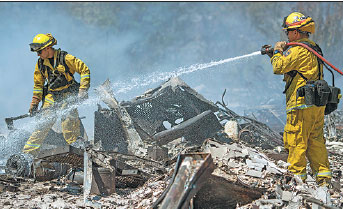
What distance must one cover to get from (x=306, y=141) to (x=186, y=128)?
147 inches

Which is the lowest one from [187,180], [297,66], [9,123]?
[187,180]

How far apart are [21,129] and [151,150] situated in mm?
2360

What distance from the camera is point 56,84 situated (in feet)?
16.5

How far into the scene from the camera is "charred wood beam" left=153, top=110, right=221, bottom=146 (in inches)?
262

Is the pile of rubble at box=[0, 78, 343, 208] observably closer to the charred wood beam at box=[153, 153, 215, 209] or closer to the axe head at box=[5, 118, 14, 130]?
the charred wood beam at box=[153, 153, 215, 209]

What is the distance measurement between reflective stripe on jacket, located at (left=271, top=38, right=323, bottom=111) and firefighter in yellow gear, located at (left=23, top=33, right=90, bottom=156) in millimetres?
3045

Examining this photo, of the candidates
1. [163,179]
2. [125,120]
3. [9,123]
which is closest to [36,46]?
[9,123]

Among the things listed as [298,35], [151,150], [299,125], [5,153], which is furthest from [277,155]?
[5,153]

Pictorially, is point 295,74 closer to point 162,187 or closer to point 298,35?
point 298,35

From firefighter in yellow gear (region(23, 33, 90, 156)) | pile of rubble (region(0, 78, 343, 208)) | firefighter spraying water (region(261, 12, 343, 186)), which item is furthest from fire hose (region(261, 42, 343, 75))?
firefighter in yellow gear (region(23, 33, 90, 156))

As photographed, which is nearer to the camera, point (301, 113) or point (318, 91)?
point (318, 91)

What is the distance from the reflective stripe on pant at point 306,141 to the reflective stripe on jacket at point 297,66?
132 millimetres

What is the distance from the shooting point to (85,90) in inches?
196

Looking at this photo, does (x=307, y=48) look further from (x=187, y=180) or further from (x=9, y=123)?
(x=9, y=123)
